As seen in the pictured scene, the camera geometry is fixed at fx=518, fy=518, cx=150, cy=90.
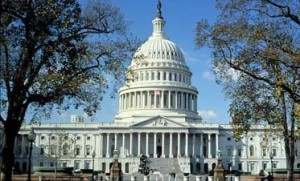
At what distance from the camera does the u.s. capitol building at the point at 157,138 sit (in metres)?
146

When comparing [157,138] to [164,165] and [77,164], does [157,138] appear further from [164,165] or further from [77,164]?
[77,164]

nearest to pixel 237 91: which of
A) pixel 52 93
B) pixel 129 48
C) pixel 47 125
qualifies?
pixel 129 48

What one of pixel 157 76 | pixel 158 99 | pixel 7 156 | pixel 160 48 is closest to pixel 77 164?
pixel 158 99

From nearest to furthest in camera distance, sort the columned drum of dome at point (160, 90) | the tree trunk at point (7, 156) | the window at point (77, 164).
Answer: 1. the tree trunk at point (7, 156)
2. the window at point (77, 164)
3. the columned drum of dome at point (160, 90)

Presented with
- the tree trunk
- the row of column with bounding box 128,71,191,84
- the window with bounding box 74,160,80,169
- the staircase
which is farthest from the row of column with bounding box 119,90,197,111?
the tree trunk

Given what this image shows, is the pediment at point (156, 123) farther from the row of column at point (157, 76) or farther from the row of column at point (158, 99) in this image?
the row of column at point (157, 76)

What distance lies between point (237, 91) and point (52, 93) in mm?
12264

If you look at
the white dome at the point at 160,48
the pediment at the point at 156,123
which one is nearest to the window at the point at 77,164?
the pediment at the point at 156,123

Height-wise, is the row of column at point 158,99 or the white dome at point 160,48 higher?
the white dome at point 160,48

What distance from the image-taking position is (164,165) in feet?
437

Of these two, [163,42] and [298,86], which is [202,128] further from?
[298,86]

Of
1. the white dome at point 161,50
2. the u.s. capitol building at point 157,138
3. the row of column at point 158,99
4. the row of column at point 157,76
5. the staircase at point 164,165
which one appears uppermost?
the white dome at point 161,50

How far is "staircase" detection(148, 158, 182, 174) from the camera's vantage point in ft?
418

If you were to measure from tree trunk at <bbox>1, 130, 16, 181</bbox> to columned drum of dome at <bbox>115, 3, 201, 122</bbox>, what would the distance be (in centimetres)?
11962
